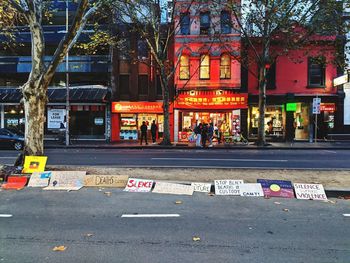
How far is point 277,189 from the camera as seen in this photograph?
772cm

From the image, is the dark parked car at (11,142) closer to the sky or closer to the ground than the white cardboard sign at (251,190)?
closer to the sky

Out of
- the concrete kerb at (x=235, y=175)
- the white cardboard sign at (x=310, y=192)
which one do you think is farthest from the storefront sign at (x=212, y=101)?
the white cardboard sign at (x=310, y=192)

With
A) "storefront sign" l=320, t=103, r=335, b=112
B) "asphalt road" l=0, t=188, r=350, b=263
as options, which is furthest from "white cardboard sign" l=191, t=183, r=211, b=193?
"storefront sign" l=320, t=103, r=335, b=112

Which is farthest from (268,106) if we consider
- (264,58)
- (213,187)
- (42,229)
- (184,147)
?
(42,229)

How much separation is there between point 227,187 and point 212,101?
18654 mm

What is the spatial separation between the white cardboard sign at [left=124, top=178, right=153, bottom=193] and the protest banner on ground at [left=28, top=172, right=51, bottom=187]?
2.26 meters

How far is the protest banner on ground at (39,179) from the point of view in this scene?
8756mm

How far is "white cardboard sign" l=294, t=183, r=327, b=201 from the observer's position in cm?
742

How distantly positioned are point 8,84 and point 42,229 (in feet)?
91.8

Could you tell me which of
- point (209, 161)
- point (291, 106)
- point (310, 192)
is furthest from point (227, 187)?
point (291, 106)

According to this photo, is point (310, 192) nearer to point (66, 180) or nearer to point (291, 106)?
point (66, 180)

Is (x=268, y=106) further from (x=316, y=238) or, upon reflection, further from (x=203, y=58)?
(x=316, y=238)

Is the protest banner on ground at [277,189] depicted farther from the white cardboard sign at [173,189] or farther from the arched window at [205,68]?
the arched window at [205,68]

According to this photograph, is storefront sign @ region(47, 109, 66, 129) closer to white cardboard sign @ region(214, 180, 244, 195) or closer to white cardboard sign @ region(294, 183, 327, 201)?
white cardboard sign @ region(214, 180, 244, 195)
